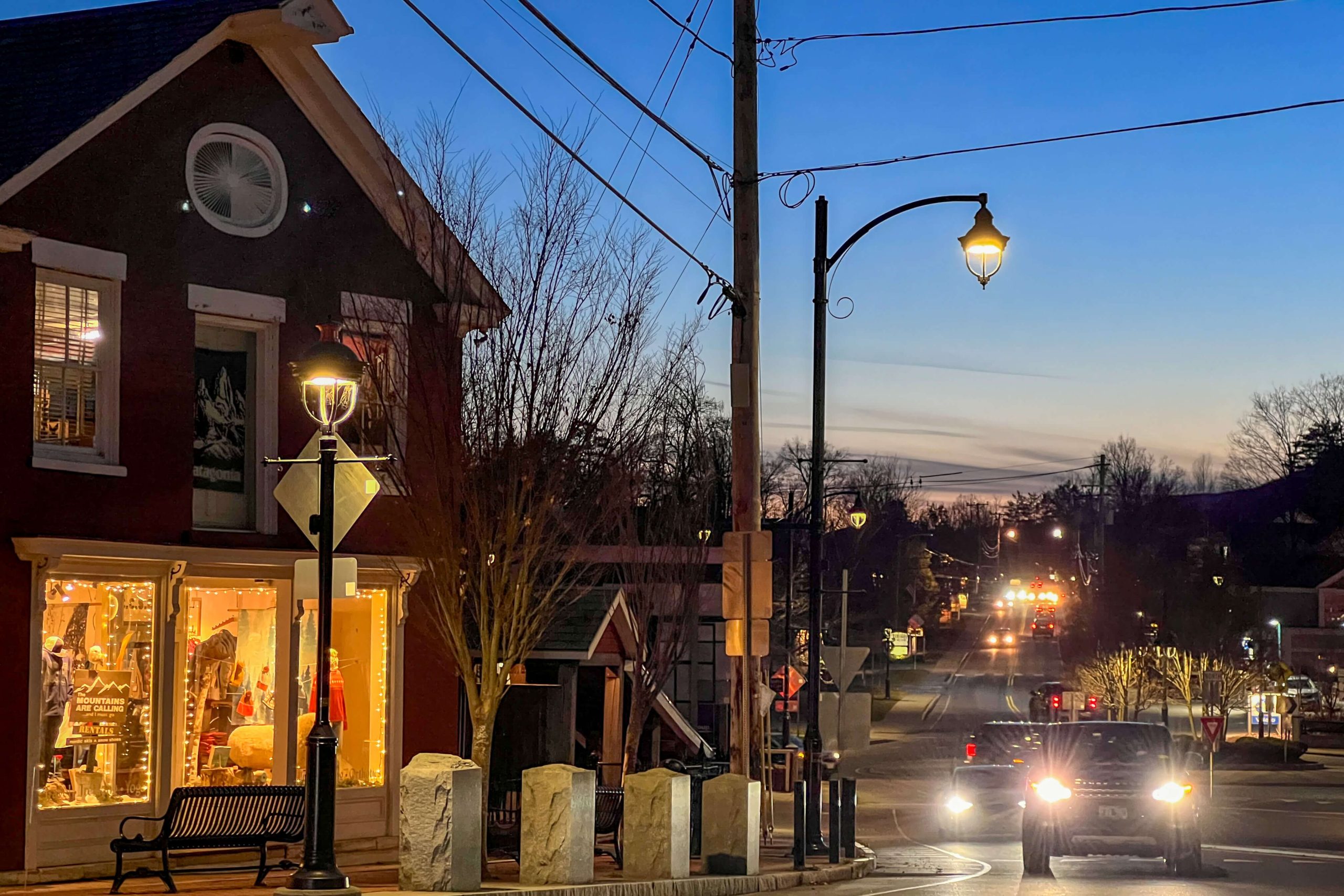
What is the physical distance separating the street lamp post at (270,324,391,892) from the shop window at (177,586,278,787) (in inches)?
192

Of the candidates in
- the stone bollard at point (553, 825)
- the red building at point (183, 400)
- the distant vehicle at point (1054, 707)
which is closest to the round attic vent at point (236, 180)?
the red building at point (183, 400)

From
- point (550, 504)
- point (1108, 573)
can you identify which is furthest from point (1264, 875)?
point (1108, 573)

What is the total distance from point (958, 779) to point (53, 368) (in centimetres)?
1808

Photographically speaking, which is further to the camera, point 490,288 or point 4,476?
point 490,288

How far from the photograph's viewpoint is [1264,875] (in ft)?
60.3

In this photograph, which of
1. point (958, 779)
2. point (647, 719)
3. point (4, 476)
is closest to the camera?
point (4, 476)

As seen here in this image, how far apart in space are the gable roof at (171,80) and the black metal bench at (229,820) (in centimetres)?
515

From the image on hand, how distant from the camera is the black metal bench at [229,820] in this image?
15.0 meters

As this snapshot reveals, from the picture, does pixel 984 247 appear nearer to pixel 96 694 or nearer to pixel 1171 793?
pixel 1171 793

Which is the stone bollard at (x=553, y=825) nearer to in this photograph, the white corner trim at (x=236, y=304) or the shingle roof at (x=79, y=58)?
the white corner trim at (x=236, y=304)

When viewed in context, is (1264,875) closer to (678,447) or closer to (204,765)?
(204,765)

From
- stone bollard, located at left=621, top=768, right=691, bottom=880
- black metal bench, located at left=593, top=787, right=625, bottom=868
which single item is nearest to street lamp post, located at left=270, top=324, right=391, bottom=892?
stone bollard, located at left=621, top=768, right=691, bottom=880

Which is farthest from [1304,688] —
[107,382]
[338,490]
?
[338,490]

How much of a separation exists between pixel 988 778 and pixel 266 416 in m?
16.3
